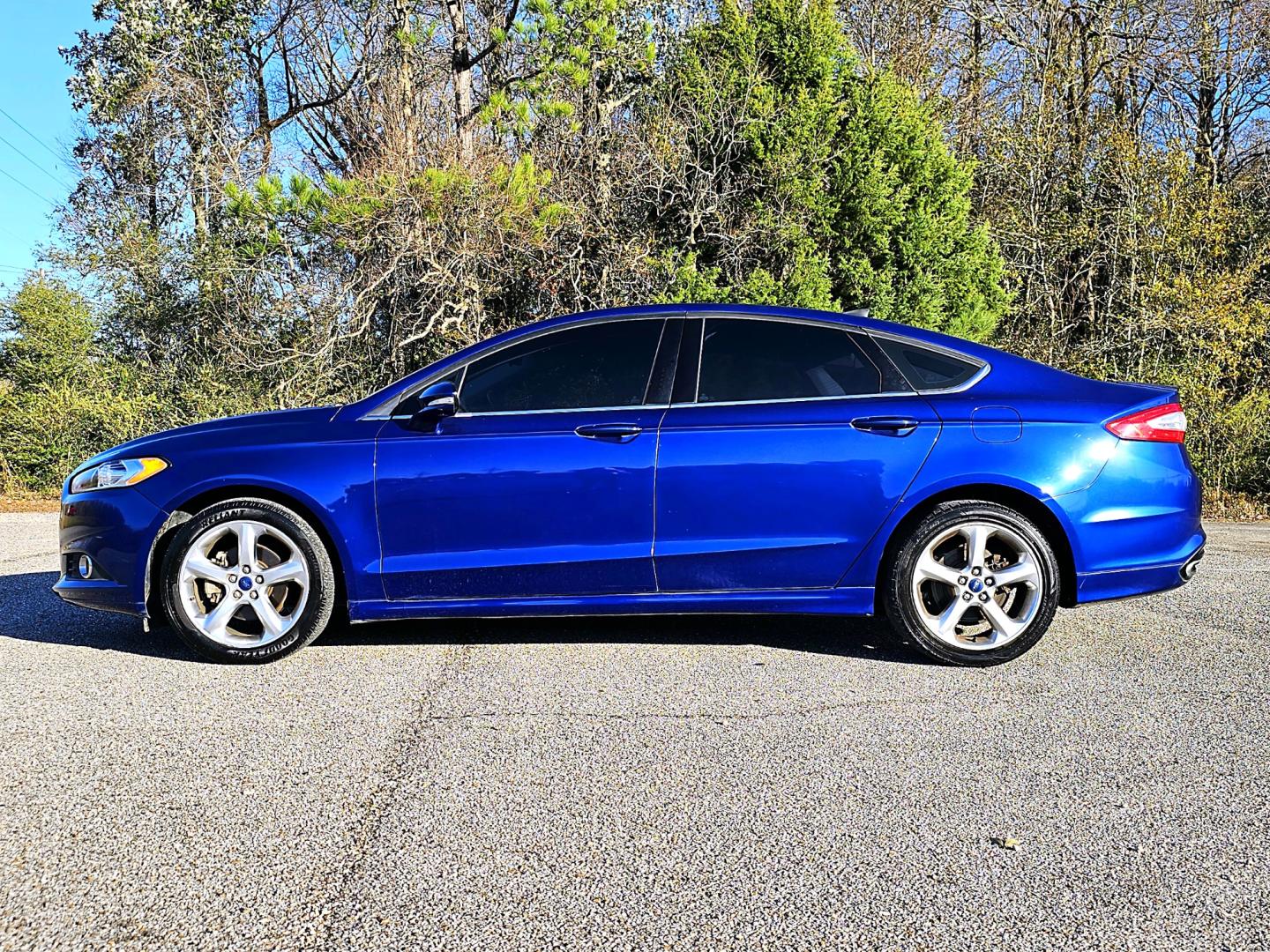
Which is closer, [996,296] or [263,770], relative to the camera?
[263,770]

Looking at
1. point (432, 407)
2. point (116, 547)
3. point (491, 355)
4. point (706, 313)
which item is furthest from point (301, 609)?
point (706, 313)

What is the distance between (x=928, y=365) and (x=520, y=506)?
6.50 feet

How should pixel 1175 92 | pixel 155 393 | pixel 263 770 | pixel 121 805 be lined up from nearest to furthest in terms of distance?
pixel 121 805 < pixel 263 770 < pixel 155 393 < pixel 1175 92

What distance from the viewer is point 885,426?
448 centimetres

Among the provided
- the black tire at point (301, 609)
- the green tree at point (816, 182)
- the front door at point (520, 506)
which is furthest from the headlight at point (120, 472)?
the green tree at point (816, 182)

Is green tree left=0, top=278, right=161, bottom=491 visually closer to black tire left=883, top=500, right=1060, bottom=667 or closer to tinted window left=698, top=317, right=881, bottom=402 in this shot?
tinted window left=698, top=317, right=881, bottom=402

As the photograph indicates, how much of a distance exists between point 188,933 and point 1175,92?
770 inches

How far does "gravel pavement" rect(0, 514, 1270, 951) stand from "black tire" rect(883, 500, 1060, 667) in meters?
0.11

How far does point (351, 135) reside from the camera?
49.8ft

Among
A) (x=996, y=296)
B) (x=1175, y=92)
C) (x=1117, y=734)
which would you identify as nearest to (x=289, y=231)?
(x=996, y=296)

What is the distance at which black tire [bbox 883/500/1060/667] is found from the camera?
443 cm

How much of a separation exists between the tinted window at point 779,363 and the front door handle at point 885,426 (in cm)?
18

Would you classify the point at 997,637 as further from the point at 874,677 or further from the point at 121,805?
the point at 121,805

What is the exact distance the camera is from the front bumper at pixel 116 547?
14.9 ft
